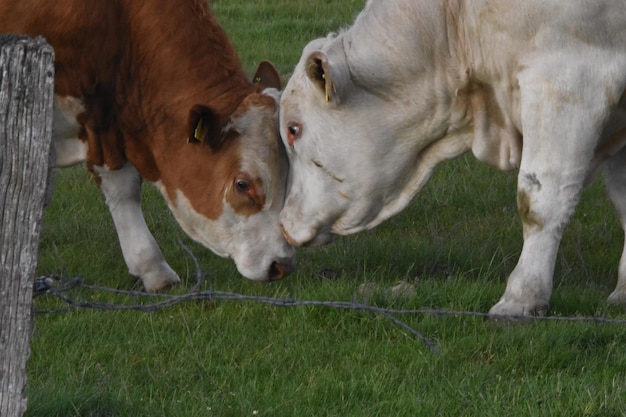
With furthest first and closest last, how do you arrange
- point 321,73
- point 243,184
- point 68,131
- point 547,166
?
point 68,131 < point 243,184 < point 321,73 < point 547,166

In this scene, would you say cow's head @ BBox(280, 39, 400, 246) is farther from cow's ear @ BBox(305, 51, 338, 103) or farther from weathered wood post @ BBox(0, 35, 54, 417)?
weathered wood post @ BBox(0, 35, 54, 417)

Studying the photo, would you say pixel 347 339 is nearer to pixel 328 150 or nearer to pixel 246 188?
pixel 328 150

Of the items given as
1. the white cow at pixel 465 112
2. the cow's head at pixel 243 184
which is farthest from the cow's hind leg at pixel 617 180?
the cow's head at pixel 243 184

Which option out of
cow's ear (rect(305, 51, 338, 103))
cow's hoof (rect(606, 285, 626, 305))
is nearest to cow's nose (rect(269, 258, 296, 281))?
cow's ear (rect(305, 51, 338, 103))

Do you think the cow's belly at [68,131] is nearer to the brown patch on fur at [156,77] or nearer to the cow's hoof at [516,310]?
the brown patch on fur at [156,77]

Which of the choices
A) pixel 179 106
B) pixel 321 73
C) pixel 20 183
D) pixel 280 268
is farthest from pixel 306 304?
pixel 20 183

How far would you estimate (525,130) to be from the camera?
6031 millimetres

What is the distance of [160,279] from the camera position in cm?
724

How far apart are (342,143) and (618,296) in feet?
5.32

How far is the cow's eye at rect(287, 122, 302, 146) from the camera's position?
6.82 metres

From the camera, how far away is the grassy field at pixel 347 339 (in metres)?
4.92

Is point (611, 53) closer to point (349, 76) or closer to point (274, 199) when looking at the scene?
point (349, 76)

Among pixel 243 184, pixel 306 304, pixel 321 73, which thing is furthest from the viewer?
pixel 243 184

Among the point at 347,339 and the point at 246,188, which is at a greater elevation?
the point at 246,188
